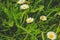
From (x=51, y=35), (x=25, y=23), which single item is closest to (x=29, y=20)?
(x=25, y=23)

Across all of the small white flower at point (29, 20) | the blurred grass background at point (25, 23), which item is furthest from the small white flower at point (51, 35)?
the small white flower at point (29, 20)

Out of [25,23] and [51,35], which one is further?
[25,23]

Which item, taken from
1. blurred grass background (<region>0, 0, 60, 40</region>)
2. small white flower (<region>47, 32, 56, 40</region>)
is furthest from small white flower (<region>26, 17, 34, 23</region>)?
small white flower (<region>47, 32, 56, 40</region>)

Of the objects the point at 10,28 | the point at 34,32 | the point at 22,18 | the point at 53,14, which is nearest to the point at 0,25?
the point at 10,28

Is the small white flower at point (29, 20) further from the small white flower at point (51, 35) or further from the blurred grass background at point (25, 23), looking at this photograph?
the small white flower at point (51, 35)

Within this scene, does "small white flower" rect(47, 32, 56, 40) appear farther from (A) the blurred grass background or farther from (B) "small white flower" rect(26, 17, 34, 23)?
(B) "small white flower" rect(26, 17, 34, 23)

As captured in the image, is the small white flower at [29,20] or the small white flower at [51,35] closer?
the small white flower at [51,35]

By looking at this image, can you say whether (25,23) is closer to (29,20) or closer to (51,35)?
(29,20)

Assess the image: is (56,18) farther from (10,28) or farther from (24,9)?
(10,28)
